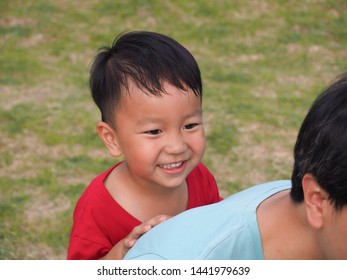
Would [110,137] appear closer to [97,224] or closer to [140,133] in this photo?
[140,133]

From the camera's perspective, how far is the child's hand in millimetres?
2227

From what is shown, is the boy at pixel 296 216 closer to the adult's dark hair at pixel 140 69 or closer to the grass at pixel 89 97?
the adult's dark hair at pixel 140 69

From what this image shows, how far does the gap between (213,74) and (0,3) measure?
3458 mm

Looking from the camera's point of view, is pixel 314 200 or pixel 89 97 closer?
pixel 314 200

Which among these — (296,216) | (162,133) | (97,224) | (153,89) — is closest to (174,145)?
(162,133)

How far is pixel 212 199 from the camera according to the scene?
2.93 metres

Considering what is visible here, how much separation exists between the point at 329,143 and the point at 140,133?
1025 mm

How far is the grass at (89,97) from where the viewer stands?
179 inches

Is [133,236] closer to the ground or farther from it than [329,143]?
closer to the ground

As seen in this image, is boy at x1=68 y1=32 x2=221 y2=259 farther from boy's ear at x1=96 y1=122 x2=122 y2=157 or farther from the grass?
the grass

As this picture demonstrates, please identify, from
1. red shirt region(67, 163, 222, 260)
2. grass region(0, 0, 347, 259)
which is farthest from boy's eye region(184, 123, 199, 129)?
grass region(0, 0, 347, 259)

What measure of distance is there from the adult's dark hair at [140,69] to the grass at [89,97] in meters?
1.71

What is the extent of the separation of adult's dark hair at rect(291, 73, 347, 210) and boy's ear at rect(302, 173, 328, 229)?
2 centimetres

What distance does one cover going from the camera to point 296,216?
1730mm
